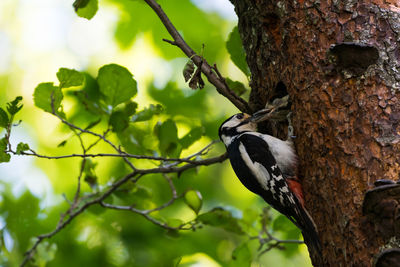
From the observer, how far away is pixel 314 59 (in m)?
2.51

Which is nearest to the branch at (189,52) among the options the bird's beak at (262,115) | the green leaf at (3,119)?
the bird's beak at (262,115)

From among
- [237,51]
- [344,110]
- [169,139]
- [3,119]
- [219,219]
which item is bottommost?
[219,219]

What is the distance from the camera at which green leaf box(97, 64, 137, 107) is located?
3.15 m

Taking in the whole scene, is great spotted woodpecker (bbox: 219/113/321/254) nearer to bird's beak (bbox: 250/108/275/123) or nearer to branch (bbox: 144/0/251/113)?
bird's beak (bbox: 250/108/275/123)

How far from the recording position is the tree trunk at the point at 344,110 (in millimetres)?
2121

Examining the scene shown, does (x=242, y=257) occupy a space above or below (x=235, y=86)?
below

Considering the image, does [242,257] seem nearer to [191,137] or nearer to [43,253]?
[191,137]

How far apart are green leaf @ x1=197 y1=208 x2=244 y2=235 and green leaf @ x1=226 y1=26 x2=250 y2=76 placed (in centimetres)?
96

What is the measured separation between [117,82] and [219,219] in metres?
1.16

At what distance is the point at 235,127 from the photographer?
13.0 feet

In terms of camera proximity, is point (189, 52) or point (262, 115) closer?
point (189, 52)

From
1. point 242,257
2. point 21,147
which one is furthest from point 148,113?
point 242,257

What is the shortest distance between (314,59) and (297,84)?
15 centimetres

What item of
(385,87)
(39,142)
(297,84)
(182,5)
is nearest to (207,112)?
(182,5)
